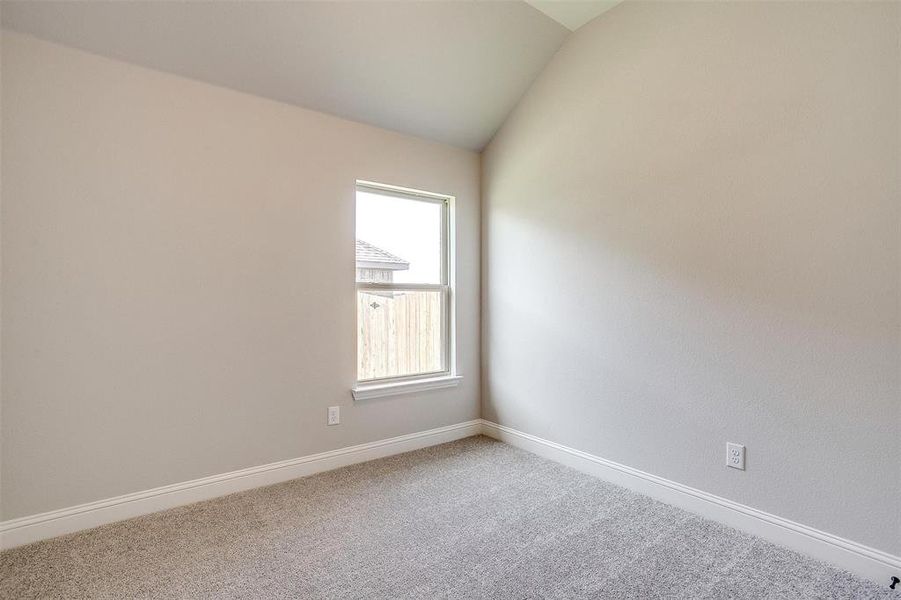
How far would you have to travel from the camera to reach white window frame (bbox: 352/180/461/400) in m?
3.23

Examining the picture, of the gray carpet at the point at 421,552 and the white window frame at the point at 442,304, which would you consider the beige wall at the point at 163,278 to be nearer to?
the white window frame at the point at 442,304

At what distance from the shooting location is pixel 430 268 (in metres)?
3.64

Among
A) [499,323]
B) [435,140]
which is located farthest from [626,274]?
[435,140]

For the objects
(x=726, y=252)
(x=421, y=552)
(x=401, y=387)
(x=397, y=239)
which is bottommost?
(x=421, y=552)

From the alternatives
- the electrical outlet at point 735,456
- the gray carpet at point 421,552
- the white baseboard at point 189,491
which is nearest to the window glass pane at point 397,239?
the white baseboard at point 189,491

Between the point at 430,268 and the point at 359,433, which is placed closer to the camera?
the point at 359,433

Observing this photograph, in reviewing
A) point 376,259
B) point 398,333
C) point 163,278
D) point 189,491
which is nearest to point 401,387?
point 398,333

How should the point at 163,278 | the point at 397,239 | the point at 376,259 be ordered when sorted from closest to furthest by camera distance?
the point at 163,278 < the point at 376,259 < the point at 397,239

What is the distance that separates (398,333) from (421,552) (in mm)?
1646

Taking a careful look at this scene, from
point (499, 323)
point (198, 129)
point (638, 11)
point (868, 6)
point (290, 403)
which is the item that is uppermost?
point (638, 11)

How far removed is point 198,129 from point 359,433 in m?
2.06

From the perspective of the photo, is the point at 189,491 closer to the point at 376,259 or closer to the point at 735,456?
the point at 376,259

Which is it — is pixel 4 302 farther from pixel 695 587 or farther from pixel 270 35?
pixel 695 587

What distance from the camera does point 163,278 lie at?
8.10ft
